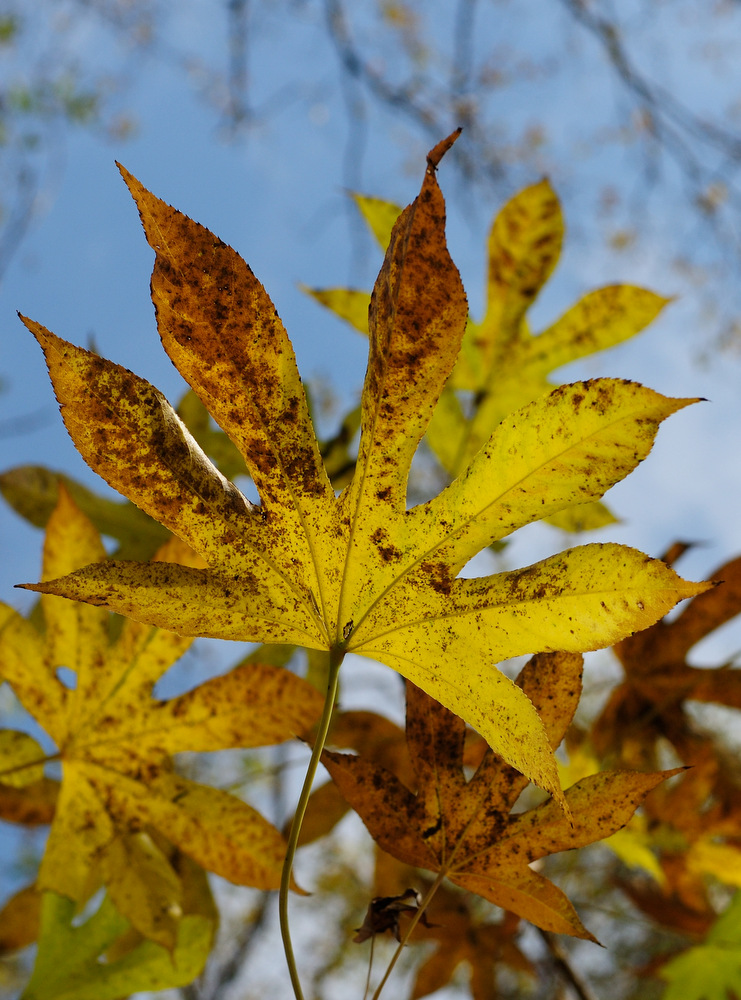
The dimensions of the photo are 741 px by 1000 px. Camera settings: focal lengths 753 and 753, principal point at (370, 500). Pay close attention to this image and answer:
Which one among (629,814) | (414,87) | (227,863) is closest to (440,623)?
(629,814)

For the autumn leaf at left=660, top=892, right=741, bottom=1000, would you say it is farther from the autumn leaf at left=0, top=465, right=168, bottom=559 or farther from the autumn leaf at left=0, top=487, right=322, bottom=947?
the autumn leaf at left=0, top=465, right=168, bottom=559

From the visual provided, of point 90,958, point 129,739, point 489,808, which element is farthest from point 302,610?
point 90,958

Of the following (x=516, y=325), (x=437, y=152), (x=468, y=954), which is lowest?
(x=468, y=954)

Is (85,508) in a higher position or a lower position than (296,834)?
higher

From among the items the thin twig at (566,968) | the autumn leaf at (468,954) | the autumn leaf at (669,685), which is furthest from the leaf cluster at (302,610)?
the autumn leaf at (468,954)

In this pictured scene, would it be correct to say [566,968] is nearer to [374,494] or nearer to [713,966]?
[713,966]

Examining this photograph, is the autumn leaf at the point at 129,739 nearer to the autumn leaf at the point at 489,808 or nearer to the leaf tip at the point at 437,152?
the autumn leaf at the point at 489,808
